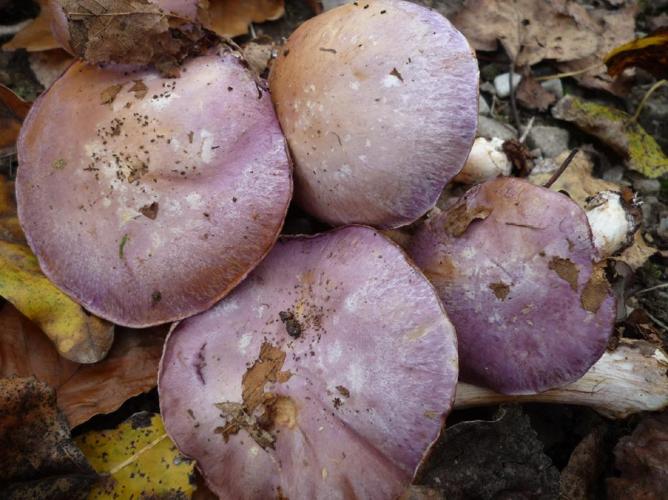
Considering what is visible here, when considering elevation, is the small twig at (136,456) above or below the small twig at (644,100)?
below

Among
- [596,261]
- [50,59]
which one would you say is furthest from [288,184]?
[50,59]

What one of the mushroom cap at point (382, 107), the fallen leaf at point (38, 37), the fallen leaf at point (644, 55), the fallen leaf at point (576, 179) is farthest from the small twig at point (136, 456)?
the fallen leaf at point (644, 55)

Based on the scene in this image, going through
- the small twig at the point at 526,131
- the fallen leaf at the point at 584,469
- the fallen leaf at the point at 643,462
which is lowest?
the fallen leaf at the point at 584,469

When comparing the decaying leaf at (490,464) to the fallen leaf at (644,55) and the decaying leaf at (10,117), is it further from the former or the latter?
the decaying leaf at (10,117)

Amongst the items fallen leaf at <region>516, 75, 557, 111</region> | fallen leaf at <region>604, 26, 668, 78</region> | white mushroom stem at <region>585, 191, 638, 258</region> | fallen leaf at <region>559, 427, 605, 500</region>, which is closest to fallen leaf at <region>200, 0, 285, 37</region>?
A: fallen leaf at <region>516, 75, 557, 111</region>

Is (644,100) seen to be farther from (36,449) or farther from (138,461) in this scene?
(36,449)

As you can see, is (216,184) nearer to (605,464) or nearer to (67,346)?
(67,346)
